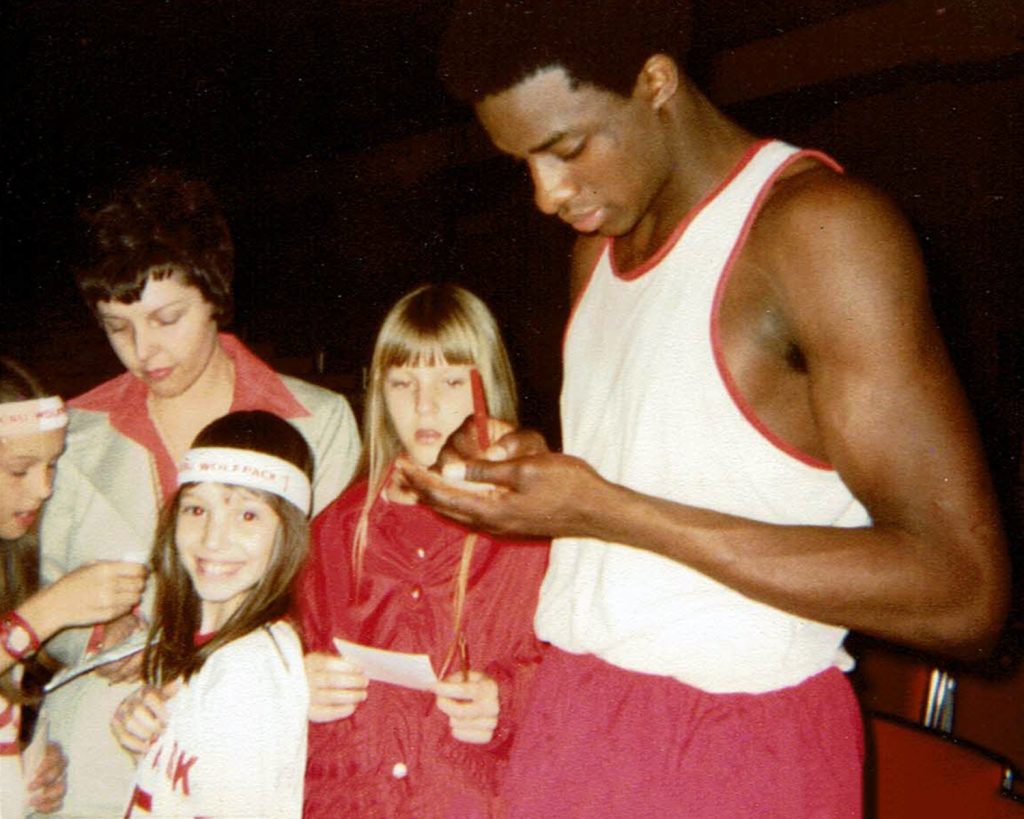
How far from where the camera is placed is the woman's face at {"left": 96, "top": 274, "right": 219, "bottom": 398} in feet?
5.90

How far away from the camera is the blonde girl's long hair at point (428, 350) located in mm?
1957

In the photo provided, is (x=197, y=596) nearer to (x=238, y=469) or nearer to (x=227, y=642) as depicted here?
(x=227, y=642)

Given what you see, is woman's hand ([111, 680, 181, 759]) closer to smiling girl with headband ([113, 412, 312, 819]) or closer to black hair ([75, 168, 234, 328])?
smiling girl with headband ([113, 412, 312, 819])

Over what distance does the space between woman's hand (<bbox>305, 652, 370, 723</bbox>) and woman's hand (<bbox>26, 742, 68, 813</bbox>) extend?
554 mm

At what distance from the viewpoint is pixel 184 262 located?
6.01 ft

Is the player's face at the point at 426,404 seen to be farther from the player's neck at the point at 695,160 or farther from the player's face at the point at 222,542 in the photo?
the player's neck at the point at 695,160

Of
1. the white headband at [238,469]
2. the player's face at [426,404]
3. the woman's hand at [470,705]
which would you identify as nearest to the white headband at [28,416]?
the white headband at [238,469]

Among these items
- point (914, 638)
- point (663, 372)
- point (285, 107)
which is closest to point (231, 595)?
point (663, 372)

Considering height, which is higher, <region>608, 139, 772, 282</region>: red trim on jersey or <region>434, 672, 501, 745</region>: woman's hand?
<region>608, 139, 772, 282</region>: red trim on jersey

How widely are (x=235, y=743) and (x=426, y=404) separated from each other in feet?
2.45

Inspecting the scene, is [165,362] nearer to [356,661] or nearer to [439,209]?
[356,661]

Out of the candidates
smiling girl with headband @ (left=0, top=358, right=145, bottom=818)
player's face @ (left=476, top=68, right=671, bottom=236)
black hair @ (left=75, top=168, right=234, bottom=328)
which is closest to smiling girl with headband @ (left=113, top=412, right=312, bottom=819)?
smiling girl with headband @ (left=0, top=358, right=145, bottom=818)

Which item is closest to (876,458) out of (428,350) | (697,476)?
(697,476)

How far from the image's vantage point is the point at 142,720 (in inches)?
65.2
